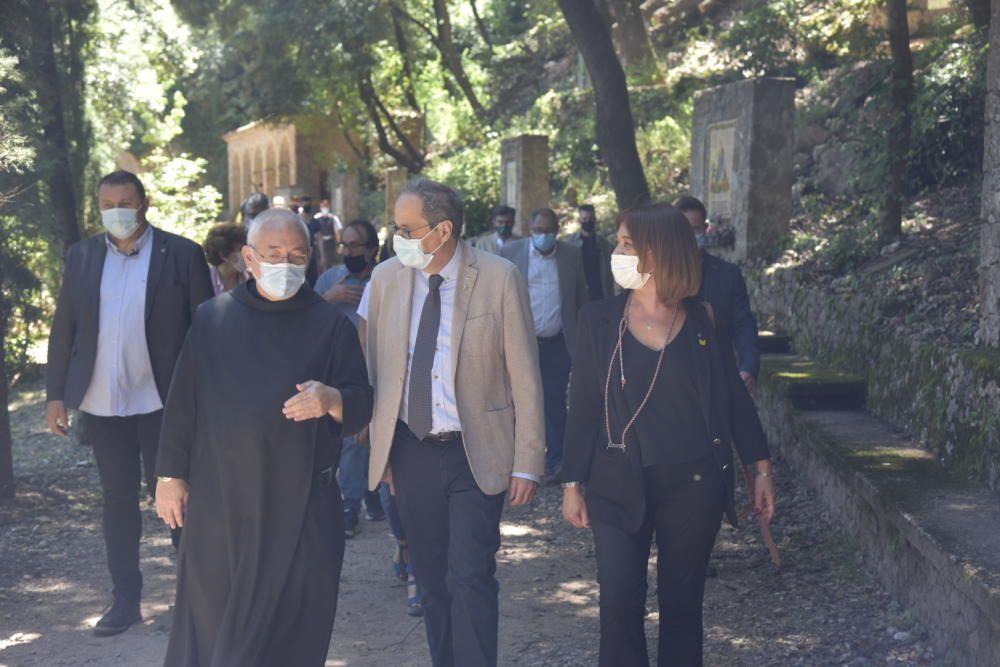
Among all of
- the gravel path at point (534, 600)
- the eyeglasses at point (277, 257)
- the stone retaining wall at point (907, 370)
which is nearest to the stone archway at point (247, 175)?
the stone retaining wall at point (907, 370)

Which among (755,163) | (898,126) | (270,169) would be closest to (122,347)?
(898,126)

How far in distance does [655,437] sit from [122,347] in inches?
121

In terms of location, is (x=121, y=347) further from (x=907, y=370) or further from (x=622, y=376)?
(x=907, y=370)

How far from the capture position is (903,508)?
595 centimetres

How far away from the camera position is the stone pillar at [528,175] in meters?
18.1

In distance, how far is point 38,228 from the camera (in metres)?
11.8

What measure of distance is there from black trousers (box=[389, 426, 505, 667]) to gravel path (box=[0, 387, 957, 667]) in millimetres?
927

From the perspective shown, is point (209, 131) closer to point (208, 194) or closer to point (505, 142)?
point (208, 194)

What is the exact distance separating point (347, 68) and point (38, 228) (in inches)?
721

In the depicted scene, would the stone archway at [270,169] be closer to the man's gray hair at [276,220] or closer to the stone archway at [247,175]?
the stone archway at [247,175]

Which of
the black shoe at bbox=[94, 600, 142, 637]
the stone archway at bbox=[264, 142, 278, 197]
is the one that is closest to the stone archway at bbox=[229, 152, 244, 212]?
the stone archway at bbox=[264, 142, 278, 197]

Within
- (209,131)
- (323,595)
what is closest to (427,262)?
(323,595)

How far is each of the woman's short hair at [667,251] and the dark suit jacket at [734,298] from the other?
2598 millimetres

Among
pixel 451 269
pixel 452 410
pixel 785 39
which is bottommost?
pixel 452 410
